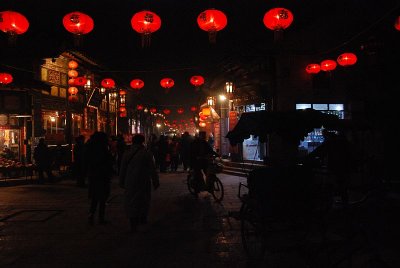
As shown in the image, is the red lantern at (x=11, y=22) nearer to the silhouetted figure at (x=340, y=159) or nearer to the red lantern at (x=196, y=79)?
the silhouetted figure at (x=340, y=159)

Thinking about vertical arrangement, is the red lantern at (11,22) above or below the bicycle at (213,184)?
above

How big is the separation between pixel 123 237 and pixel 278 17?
7240 millimetres

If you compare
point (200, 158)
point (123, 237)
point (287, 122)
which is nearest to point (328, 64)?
point (200, 158)

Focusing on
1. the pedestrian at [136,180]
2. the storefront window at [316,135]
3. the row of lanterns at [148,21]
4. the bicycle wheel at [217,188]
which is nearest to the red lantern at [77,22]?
the row of lanterns at [148,21]

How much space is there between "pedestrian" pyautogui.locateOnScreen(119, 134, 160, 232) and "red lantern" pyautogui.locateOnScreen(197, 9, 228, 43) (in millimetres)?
4385

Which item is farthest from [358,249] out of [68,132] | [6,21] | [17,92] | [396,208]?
[68,132]

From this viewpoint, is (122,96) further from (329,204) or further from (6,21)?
(329,204)

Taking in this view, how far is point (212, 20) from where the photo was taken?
10.3m

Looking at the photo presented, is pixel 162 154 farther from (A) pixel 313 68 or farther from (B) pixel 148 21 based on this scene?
(B) pixel 148 21

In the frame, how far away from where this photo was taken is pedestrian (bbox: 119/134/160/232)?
742 cm

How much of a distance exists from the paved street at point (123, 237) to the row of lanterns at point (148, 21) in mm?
4979

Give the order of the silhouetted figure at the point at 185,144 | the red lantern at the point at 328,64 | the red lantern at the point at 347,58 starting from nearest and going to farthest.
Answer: the red lantern at the point at 347,58, the red lantern at the point at 328,64, the silhouetted figure at the point at 185,144

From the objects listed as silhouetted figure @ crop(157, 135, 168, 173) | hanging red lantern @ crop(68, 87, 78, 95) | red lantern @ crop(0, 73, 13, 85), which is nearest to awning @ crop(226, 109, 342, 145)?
red lantern @ crop(0, 73, 13, 85)

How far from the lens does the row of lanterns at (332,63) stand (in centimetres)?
1519
